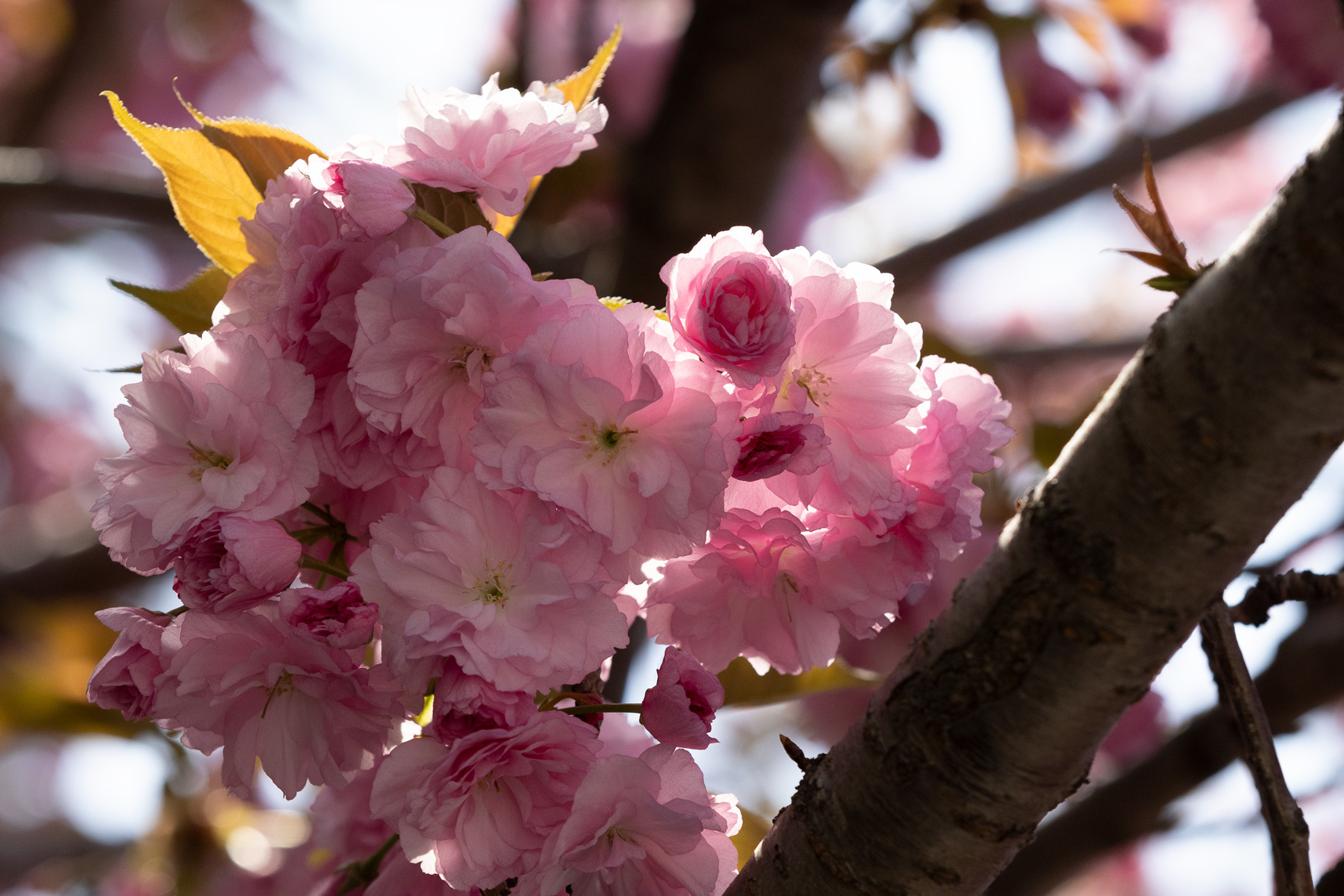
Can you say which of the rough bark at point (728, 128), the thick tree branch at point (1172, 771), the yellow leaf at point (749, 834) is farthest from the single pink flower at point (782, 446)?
the rough bark at point (728, 128)

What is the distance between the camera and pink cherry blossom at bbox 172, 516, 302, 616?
53 cm

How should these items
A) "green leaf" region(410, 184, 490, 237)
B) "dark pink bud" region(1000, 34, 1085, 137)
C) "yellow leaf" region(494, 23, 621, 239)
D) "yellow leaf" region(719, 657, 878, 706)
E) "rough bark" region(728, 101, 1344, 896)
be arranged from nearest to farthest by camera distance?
1. "rough bark" region(728, 101, 1344, 896)
2. "green leaf" region(410, 184, 490, 237)
3. "yellow leaf" region(494, 23, 621, 239)
4. "yellow leaf" region(719, 657, 878, 706)
5. "dark pink bud" region(1000, 34, 1085, 137)

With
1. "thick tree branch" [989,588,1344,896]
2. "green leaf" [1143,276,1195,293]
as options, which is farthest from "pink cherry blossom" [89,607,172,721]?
"thick tree branch" [989,588,1344,896]

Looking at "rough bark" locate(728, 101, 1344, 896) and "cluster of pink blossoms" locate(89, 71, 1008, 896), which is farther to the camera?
"cluster of pink blossoms" locate(89, 71, 1008, 896)

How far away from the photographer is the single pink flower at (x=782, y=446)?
53 cm

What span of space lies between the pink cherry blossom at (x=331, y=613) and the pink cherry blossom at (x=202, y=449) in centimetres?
5

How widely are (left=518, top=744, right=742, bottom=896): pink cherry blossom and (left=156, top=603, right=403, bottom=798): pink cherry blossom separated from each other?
0.13 metres

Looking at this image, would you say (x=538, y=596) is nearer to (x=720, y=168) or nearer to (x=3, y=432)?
(x=720, y=168)

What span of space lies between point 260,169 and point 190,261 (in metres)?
3.59

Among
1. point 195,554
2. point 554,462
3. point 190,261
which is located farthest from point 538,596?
point 190,261

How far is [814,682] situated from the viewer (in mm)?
864

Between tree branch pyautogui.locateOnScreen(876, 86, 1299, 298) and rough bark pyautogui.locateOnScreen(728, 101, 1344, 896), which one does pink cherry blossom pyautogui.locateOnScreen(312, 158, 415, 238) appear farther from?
tree branch pyautogui.locateOnScreen(876, 86, 1299, 298)

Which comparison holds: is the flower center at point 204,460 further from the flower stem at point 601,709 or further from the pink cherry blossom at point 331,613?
the flower stem at point 601,709

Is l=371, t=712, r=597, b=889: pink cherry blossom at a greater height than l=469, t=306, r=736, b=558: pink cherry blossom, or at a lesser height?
lesser
